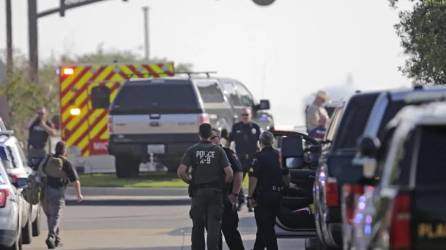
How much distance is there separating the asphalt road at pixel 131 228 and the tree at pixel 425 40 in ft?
10.6

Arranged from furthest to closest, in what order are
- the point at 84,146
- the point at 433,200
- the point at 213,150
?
1. the point at 84,146
2. the point at 213,150
3. the point at 433,200

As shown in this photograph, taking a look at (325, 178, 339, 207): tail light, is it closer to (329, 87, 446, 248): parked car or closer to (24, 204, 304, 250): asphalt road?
(329, 87, 446, 248): parked car

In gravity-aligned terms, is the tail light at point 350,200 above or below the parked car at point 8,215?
above

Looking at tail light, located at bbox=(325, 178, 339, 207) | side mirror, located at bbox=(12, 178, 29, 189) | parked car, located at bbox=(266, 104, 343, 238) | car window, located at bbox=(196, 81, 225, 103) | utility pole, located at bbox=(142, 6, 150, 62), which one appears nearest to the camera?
tail light, located at bbox=(325, 178, 339, 207)

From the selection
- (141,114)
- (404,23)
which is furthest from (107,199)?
(404,23)

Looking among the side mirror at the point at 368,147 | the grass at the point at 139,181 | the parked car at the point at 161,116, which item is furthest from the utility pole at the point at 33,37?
the side mirror at the point at 368,147

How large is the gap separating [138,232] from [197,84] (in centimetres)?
940

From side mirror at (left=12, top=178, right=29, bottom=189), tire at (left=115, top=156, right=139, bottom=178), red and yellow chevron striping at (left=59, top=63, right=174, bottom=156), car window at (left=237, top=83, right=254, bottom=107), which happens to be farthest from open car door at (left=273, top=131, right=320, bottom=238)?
red and yellow chevron striping at (left=59, top=63, right=174, bottom=156)

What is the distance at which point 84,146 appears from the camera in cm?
3628

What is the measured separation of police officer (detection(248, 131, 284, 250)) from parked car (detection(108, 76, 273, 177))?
544 inches

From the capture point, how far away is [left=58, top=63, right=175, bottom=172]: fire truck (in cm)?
3606

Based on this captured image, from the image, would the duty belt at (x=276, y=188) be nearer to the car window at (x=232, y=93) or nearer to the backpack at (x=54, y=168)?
the backpack at (x=54, y=168)

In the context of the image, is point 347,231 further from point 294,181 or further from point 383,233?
point 294,181

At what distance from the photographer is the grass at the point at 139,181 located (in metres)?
32.7
